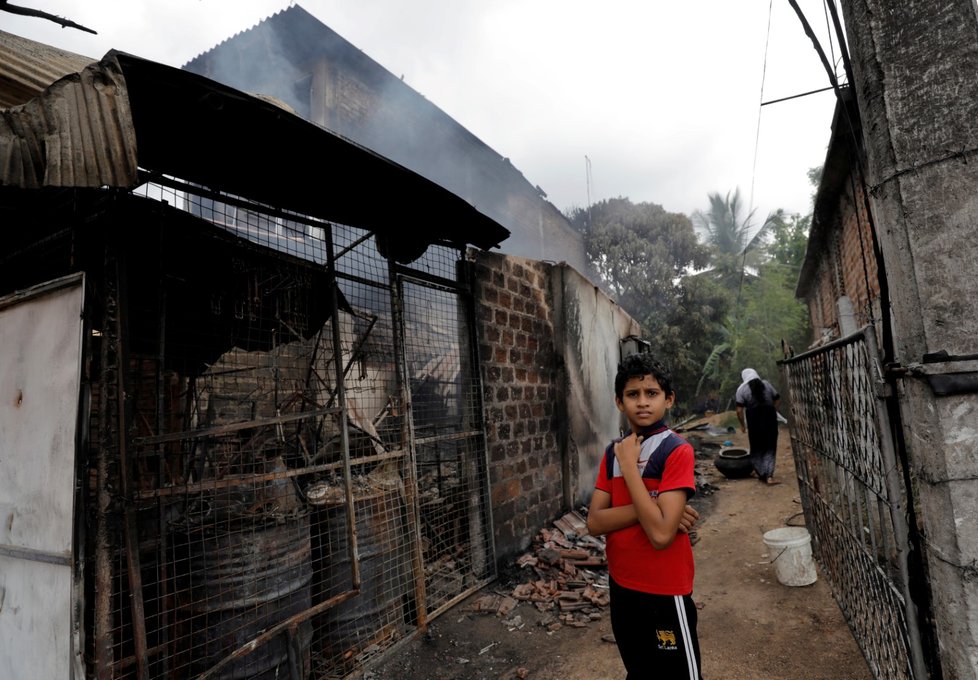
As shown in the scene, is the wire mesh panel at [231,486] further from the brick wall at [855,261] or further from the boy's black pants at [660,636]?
the brick wall at [855,261]

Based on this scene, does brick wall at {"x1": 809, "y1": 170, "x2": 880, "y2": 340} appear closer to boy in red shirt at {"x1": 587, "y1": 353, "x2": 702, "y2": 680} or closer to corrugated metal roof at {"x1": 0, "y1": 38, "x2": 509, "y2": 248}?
boy in red shirt at {"x1": 587, "y1": 353, "x2": 702, "y2": 680}

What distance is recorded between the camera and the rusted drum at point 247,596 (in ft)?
9.19

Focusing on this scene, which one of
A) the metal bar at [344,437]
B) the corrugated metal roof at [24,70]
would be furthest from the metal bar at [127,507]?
the metal bar at [344,437]

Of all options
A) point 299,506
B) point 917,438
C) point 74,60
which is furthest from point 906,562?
point 74,60

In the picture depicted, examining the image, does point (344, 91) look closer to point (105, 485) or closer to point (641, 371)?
point (105, 485)

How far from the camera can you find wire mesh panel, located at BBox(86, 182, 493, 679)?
233 centimetres

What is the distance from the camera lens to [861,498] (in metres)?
2.60

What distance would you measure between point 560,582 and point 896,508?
3449mm

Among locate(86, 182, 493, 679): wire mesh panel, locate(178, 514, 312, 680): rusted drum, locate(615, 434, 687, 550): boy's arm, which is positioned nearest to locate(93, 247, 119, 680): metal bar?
locate(86, 182, 493, 679): wire mesh panel

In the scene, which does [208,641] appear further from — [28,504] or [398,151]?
[398,151]

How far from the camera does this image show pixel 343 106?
11523 millimetres

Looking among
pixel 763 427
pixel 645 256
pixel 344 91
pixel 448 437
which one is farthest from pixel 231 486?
pixel 645 256

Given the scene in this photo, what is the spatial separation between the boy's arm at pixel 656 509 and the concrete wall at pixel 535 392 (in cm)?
293

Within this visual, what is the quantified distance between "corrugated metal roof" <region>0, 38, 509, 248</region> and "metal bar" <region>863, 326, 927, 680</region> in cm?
275
